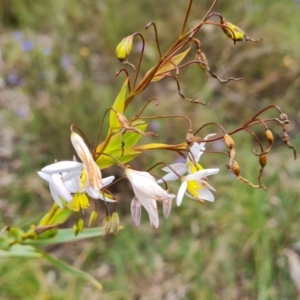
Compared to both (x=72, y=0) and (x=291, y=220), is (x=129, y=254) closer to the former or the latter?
(x=291, y=220)

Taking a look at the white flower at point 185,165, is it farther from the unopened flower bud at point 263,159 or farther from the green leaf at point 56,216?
the green leaf at point 56,216

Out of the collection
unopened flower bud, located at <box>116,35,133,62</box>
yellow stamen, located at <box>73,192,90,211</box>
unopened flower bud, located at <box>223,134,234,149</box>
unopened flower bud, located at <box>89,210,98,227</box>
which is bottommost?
unopened flower bud, located at <box>89,210,98,227</box>

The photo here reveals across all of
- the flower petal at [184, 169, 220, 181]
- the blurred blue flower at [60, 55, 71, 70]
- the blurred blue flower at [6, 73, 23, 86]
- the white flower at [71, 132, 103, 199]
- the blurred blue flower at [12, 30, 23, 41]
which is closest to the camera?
the white flower at [71, 132, 103, 199]

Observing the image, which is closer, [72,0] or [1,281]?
[1,281]

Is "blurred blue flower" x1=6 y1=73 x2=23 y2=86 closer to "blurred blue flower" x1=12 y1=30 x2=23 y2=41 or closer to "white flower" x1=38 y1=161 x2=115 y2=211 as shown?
"blurred blue flower" x1=12 y1=30 x2=23 y2=41

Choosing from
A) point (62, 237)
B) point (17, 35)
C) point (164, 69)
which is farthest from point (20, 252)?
point (17, 35)

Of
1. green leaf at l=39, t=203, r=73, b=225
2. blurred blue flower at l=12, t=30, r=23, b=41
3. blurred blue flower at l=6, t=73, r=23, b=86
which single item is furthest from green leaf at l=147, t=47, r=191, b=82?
blurred blue flower at l=12, t=30, r=23, b=41

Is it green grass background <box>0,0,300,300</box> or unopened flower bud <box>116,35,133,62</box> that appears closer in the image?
unopened flower bud <box>116,35,133,62</box>

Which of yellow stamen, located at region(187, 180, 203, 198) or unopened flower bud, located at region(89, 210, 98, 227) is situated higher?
yellow stamen, located at region(187, 180, 203, 198)

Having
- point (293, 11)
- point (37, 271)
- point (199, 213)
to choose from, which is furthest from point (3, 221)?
point (293, 11)
